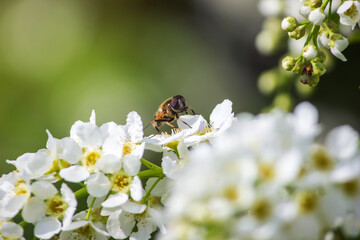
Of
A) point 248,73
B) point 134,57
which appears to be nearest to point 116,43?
point 134,57

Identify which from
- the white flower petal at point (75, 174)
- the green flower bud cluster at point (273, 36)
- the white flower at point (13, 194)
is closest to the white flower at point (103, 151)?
the white flower petal at point (75, 174)

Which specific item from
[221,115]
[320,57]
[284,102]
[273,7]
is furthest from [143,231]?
[273,7]

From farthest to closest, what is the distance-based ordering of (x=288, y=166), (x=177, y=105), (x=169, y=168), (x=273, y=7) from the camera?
(x=273, y=7), (x=177, y=105), (x=169, y=168), (x=288, y=166)

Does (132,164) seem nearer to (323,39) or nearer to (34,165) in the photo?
(34,165)

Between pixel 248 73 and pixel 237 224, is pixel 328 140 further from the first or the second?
pixel 248 73

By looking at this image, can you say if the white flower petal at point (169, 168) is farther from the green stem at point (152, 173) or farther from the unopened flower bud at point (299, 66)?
the unopened flower bud at point (299, 66)

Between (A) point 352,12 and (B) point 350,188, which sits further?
(A) point 352,12

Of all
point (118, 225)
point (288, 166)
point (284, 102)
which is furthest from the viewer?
point (284, 102)

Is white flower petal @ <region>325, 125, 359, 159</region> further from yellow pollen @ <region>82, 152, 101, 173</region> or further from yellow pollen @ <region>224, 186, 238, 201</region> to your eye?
yellow pollen @ <region>82, 152, 101, 173</region>
